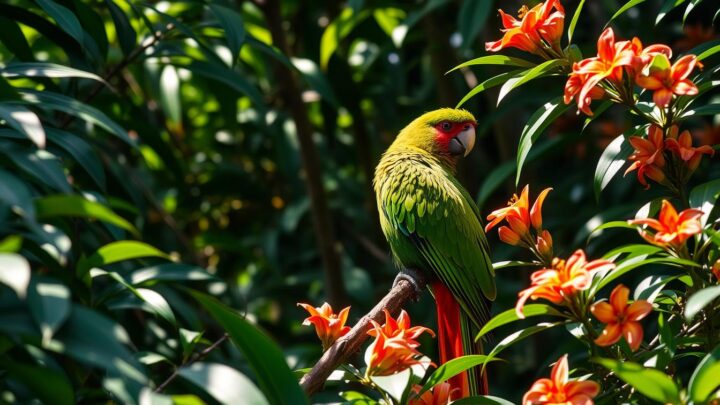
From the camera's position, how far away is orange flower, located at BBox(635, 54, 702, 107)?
59.1 inches

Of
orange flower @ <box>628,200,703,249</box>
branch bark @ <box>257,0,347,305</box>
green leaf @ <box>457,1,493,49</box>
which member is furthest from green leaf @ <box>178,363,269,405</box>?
branch bark @ <box>257,0,347,305</box>

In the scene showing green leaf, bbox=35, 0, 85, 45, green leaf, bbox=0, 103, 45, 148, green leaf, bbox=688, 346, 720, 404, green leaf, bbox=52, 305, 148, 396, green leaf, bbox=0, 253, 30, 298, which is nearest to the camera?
green leaf, bbox=0, 253, 30, 298

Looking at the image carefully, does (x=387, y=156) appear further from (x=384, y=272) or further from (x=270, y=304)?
(x=270, y=304)

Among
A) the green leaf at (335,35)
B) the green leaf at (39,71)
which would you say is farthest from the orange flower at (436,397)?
the green leaf at (335,35)

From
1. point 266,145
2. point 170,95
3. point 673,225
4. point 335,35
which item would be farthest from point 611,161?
point 266,145

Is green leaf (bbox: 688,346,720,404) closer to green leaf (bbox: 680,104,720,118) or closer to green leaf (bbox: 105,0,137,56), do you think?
green leaf (bbox: 680,104,720,118)

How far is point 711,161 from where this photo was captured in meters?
3.63

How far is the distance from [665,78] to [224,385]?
0.90 m

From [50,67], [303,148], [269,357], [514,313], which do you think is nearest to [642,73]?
[514,313]

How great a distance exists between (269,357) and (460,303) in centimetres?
95

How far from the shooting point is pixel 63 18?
6.27 feet

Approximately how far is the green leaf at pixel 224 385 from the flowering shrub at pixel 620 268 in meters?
0.37

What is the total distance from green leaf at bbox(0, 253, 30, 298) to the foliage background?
629 mm

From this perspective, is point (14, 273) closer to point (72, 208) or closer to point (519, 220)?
point (72, 208)
